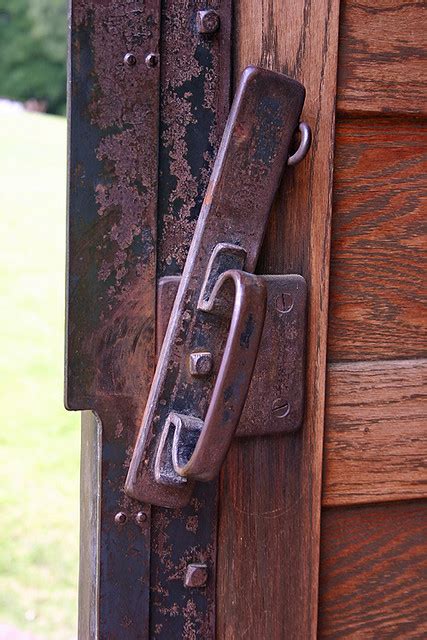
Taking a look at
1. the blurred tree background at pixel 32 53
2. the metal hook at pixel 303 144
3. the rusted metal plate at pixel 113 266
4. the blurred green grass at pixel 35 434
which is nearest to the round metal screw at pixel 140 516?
the rusted metal plate at pixel 113 266

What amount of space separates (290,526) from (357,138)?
0.29 meters

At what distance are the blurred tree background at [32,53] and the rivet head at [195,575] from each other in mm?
17257

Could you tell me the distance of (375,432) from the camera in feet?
2.21

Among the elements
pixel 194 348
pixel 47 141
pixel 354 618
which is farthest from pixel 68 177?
pixel 47 141

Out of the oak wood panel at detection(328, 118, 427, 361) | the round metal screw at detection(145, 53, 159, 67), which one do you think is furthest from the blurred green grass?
the round metal screw at detection(145, 53, 159, 67)

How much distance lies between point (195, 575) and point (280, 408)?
5.6 inches

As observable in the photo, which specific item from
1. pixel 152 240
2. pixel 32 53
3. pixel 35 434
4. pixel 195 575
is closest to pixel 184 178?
pixel 152 240

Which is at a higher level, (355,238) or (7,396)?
(355,238)

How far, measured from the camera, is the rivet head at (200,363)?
609 mm

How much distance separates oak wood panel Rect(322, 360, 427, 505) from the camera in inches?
26.0

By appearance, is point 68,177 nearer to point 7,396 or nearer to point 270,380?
point 270,380

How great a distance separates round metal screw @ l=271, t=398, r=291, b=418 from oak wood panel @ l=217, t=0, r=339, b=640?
0.7 inches

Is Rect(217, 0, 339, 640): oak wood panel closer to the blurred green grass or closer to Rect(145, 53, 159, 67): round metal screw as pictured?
Rect(145, 53, 159, 67): round metal screw

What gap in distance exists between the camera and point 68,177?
603mm
